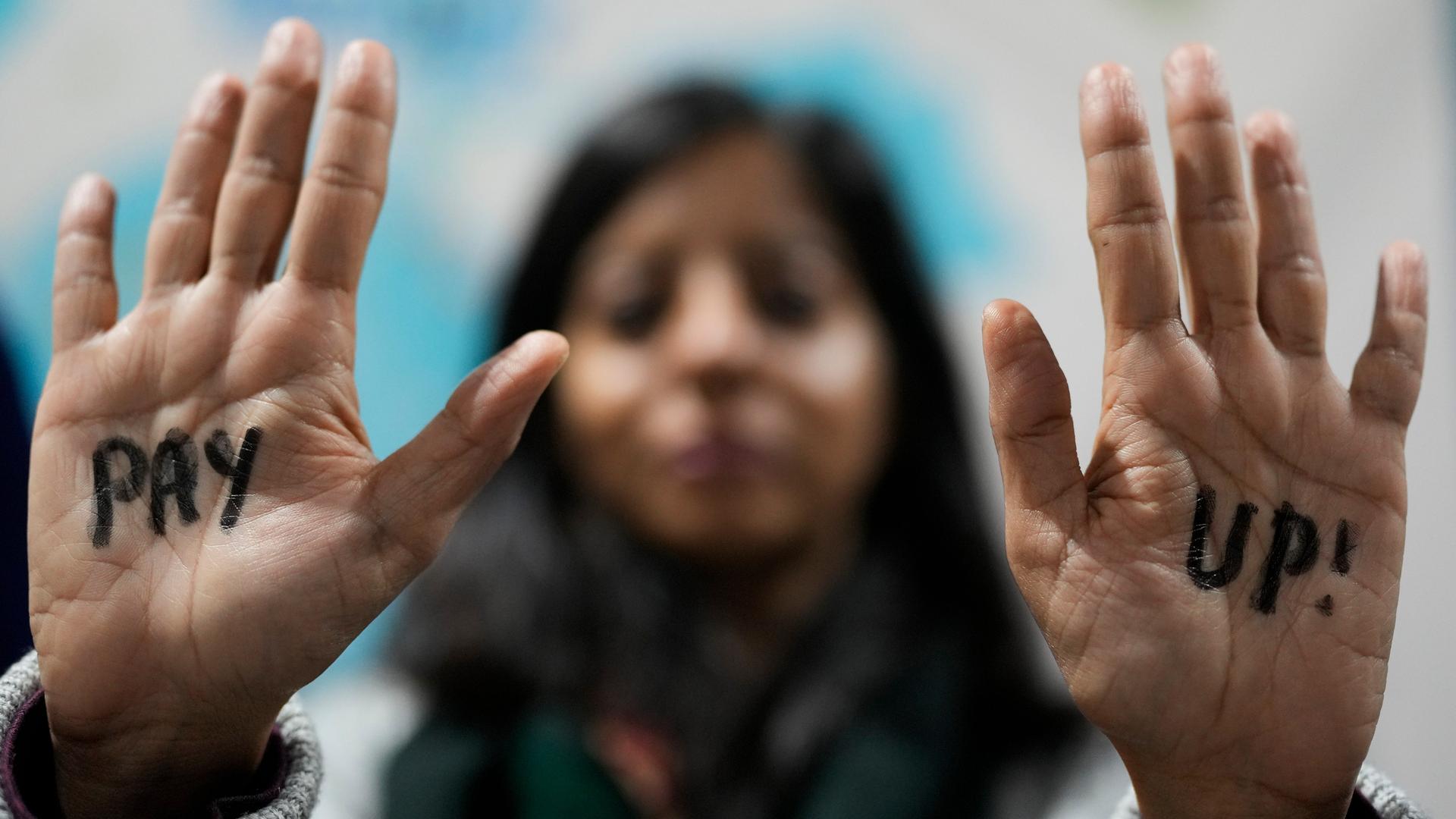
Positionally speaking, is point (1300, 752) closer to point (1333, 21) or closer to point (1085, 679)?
point (1085, 679)

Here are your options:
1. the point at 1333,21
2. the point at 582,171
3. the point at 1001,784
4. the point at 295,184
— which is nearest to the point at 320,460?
the point at 295,184

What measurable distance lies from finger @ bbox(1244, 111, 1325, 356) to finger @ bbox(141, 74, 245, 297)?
2.51ft

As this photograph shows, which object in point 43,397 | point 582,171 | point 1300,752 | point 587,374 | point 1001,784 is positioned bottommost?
point 1001,784

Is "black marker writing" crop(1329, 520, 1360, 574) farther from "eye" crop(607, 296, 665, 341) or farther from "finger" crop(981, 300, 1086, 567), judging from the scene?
"eye" crop(607, 296, 665, 341)

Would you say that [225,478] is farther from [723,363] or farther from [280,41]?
[723,363]

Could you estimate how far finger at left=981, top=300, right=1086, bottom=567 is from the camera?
63 cm

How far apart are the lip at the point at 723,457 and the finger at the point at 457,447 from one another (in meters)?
0.42

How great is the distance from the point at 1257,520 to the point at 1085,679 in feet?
0.51

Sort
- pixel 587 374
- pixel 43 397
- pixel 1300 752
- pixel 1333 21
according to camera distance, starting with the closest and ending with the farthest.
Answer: pixel 1300 752 < pixel 43 397 < pixel 587 374 < pixel 1333 21

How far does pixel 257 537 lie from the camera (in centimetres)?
66

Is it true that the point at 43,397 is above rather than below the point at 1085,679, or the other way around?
above

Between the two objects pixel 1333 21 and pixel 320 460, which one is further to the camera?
pixel 1333 21

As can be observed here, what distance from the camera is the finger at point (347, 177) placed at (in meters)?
0.69

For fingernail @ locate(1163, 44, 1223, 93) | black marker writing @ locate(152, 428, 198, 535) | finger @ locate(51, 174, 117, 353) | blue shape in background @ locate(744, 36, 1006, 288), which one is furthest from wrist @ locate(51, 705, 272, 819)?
blue shape in background @ locate(744, 36, 1006, 288)
